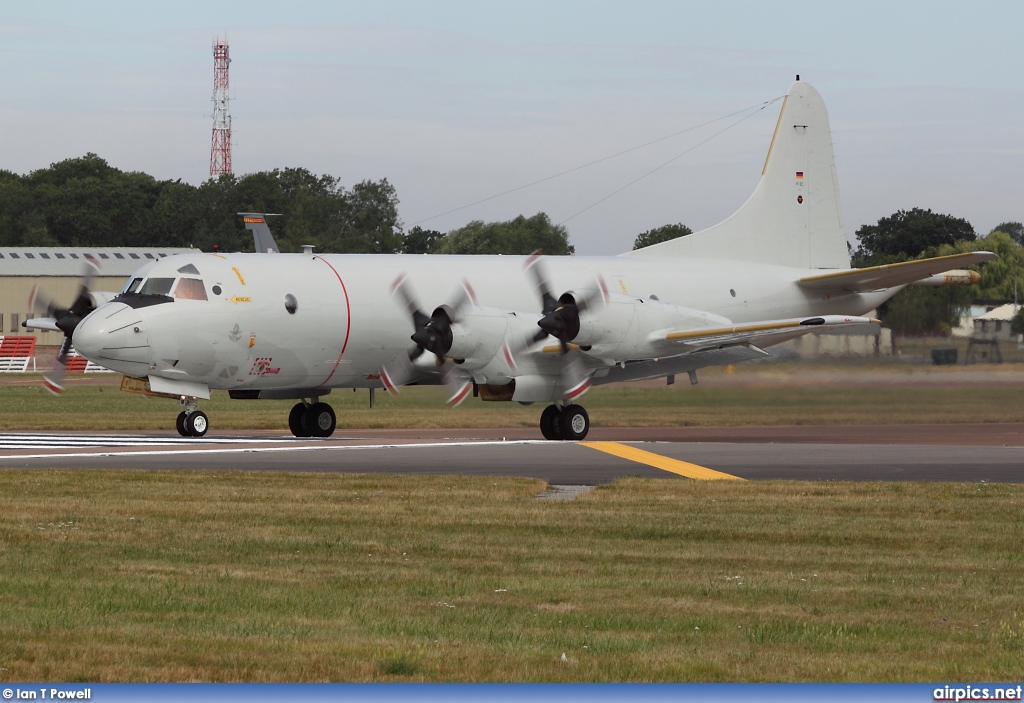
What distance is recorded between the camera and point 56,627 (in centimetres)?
949

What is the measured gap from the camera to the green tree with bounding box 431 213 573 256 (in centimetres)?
6156

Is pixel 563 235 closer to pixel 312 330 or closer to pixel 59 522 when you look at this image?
pixel 312 330

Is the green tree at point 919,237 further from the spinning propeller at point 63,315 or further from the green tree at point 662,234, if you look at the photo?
the spinning propeller at point 63,315

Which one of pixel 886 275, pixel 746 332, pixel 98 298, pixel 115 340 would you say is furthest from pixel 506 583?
pixel 886 275

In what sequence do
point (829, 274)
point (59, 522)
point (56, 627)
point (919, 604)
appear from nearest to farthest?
point (56, 627) < point (919, 604) < point (59, 522) < point (829, 274)

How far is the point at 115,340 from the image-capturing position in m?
25.4

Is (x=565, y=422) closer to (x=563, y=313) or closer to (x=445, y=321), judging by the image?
(x=563, y=313)

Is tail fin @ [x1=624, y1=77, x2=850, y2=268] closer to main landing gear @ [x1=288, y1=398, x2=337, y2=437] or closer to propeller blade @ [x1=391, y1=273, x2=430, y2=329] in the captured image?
propeller blade @ [x1=391, y1=273, x2=430, y2=329]

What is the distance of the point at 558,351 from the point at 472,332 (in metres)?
2.11

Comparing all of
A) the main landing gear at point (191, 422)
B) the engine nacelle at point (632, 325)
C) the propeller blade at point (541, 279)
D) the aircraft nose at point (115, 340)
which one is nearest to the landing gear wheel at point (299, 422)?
the main landing gear at point (191, 422)

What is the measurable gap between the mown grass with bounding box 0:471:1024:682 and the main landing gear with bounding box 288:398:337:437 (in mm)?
11883

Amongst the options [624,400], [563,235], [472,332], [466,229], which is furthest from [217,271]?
[466,229]

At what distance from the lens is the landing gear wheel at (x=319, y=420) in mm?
30450

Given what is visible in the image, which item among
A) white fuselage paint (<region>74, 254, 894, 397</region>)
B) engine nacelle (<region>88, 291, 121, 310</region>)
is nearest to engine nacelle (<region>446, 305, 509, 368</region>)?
white fuselage paint (<region>74, 254, 894, 397</region>)
